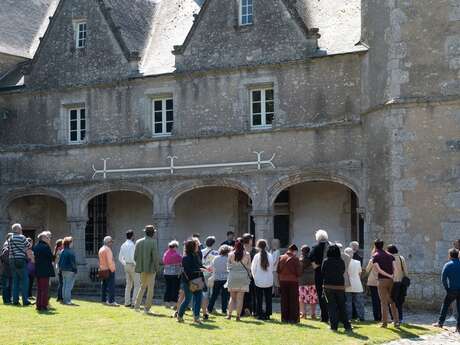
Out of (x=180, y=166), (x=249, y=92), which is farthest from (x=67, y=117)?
(x=249, y=92)

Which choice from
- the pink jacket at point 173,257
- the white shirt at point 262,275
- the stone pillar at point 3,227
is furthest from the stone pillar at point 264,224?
the stone pillar at point 3,227

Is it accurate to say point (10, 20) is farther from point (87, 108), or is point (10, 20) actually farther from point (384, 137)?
point (384, 137)

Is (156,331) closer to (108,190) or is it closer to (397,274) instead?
(397,274)

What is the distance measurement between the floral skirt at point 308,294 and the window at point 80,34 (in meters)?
13.4

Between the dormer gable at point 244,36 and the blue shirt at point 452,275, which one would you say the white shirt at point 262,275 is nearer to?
the blue shirt at point 452,275

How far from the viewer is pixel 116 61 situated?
1015 inches

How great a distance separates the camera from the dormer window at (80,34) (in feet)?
87.8

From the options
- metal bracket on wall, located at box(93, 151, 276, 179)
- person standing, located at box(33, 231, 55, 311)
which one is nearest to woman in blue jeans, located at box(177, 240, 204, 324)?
person standing, located at box(33, 231, 55, 311)

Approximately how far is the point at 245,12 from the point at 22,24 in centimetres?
1029

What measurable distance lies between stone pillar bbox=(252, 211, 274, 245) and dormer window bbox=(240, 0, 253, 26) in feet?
17.8

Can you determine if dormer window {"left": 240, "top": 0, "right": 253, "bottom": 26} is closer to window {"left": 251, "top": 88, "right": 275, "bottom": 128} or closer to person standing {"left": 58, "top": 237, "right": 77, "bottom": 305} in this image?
window {"left": 251, "top": 88, "right": 275, "bottom": 128}

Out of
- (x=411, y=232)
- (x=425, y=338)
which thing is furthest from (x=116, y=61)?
(x=425, y=338)

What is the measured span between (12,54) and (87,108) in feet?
15.1

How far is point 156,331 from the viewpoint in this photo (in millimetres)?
13734
